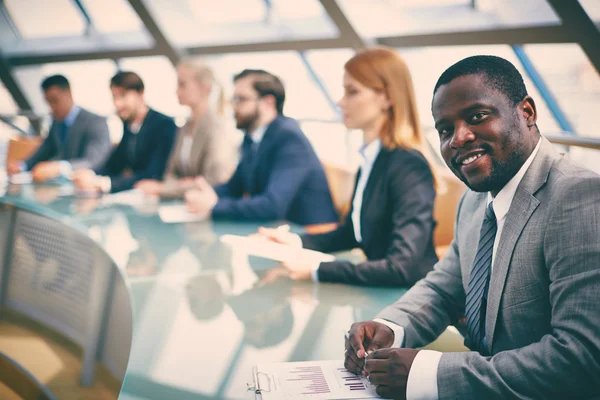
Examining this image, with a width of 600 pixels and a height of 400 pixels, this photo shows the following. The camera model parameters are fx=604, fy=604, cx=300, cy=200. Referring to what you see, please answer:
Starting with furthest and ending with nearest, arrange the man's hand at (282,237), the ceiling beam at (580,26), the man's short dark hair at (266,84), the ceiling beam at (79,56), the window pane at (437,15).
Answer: the ceiling beam at (79,56)
the window pane at (437,15)
the ceiling beam at (580,26)
the man's short dark hair at (266,84)
the man's hand at (282,237)

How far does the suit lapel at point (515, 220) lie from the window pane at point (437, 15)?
13.0 ft

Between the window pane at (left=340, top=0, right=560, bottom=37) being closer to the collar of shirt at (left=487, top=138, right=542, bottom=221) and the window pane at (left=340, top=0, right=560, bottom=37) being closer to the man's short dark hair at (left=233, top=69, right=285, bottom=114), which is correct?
the man's short dark hair at (left=233, top=69, right=285, bottom=114)

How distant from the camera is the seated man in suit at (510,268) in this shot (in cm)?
95

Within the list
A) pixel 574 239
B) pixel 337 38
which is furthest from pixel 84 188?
pixel 337 38

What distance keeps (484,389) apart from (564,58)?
16.2ft

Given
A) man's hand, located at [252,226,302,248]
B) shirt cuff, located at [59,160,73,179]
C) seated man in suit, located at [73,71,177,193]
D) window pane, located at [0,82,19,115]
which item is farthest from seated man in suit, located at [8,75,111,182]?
window pane, located at [0,82,19,115]

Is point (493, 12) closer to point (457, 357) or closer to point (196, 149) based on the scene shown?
point (196, 149)

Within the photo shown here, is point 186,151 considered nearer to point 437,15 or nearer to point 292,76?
point 437,15

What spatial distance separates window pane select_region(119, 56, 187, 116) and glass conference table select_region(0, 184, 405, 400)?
732 centimetres

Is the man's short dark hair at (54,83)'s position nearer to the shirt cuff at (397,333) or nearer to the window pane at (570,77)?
the window pane at (570,77)

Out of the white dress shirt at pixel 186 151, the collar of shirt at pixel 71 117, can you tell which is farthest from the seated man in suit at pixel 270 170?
the collar of shirt at pixel 71 117

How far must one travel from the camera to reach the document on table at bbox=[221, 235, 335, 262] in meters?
2.08

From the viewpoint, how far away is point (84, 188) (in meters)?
3.71

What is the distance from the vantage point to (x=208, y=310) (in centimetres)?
160
